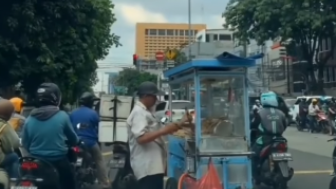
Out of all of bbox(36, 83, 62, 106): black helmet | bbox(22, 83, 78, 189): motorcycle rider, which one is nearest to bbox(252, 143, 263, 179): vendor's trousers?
bbox(22, 83, 78, 189): motorcycle rider

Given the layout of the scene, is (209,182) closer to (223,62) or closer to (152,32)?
(223,62)

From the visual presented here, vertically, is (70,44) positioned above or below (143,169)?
above

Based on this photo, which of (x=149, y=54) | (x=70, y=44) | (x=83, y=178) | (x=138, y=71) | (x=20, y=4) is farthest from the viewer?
(x=149, y=54)

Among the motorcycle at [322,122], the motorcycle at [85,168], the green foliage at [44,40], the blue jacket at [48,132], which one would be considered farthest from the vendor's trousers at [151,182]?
the motorcycle at [322,122]

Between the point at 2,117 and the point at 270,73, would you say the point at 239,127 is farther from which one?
the point at 270,73

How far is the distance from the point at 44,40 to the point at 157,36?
108m

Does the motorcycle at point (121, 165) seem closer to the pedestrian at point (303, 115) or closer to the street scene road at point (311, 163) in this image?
the street scene road at point (311, 163)

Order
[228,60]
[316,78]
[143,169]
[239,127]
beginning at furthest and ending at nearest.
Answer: [316,78] → [239,127] → [228,60] → [143,169]

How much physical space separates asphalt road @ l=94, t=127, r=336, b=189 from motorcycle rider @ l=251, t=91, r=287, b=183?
1403 millimetres

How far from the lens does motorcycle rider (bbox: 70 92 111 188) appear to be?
9.59m

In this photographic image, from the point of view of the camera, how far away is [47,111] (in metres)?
5.99

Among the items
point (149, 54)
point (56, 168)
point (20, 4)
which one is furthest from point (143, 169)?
point (149, 54)

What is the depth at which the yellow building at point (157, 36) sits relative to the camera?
122 metres

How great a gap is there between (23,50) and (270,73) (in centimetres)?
4219
